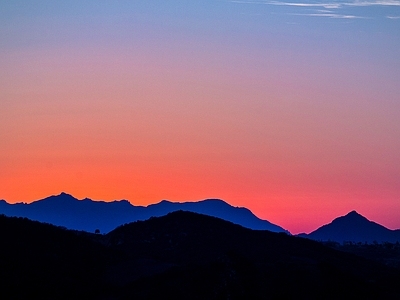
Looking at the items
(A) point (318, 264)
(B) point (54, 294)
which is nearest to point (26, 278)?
(B) point (54, 294)

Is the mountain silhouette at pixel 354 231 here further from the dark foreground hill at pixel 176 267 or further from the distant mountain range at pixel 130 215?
the dark foreground hill at pixel 176 267

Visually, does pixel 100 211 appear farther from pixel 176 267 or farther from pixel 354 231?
pixel 176 267

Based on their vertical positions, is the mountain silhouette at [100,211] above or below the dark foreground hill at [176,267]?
above

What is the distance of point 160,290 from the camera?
4222cm

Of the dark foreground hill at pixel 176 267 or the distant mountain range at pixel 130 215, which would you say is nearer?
the dark foreground hill at pixel 176 267

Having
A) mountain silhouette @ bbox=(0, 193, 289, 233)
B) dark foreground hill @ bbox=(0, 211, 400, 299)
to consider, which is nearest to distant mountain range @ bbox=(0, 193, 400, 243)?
mountain silhouette @ bbox=(0, 193, 289, 233)

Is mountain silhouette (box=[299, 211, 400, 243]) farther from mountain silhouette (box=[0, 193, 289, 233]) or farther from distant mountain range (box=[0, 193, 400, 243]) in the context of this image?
mountain silhouette (box=[0, 193, 289, 233])

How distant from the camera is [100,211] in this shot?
194750 mm

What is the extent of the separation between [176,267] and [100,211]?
149790 millimetres

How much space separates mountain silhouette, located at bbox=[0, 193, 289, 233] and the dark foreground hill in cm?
11049

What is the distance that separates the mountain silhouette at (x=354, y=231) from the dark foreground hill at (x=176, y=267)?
113305mm

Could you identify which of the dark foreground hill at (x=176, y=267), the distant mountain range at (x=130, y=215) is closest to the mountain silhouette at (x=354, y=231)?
the distant mountain range at (x=130, y=215)

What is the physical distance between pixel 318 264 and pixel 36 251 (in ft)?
A: 61.4

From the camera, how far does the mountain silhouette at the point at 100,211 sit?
17812 cm
